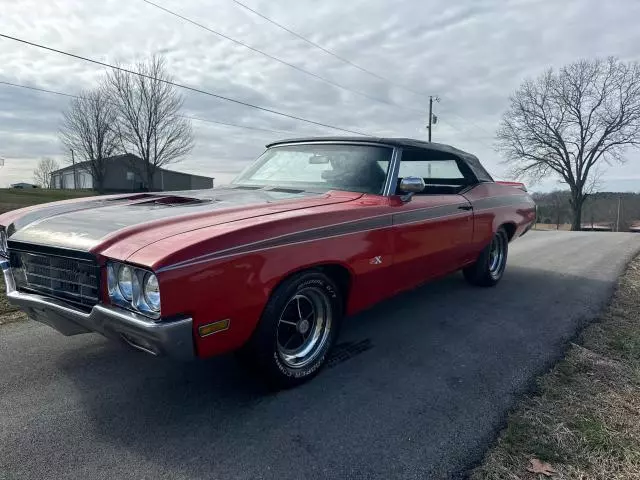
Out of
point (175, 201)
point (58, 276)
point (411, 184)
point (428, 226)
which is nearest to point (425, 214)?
point (428, 226)

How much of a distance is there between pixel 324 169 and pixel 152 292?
Answer: 210 cm

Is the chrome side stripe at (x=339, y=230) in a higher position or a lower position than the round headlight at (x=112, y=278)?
higher

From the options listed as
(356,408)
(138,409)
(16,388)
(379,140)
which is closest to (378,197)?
(379,140)

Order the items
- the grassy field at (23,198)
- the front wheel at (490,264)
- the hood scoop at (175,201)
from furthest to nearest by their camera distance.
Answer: the grassy field at (23,198), the front wheel at (490,264), the hood scoop at (175,201)

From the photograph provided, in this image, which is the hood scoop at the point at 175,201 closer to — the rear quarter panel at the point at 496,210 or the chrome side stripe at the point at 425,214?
the chrome side stripe at the point at 425,214

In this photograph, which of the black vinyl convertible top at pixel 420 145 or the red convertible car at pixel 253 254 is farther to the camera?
the black vinyl convertible top at pixel 420 145

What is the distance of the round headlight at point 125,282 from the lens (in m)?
2.26

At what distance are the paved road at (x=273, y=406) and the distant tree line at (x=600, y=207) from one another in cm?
3978

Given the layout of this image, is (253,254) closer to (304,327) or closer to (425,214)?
(304,327)

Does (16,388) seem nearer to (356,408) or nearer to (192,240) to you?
(192,240)

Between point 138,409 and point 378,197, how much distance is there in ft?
7.15

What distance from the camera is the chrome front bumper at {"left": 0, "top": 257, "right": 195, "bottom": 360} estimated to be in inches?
83.6

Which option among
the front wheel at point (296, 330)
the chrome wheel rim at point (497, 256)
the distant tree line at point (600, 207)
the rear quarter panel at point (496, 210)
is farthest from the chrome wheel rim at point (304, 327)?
the distant tree line at point (600, 207)

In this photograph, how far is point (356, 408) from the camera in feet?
8.49
